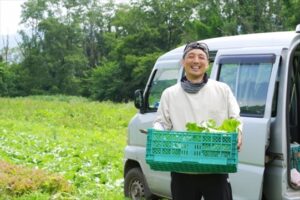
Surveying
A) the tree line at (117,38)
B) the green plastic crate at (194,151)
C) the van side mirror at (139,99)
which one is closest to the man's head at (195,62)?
the green plastic crate at (194,151)

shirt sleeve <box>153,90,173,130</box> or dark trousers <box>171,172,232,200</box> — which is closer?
dark trousers <box>171,172,232,200</box>

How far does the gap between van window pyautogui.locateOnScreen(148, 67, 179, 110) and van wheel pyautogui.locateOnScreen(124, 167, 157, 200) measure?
1.06 m

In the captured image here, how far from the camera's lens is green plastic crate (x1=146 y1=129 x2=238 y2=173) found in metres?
3.78

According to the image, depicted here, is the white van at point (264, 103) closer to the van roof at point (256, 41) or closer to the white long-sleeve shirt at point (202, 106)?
the van roof at point (256, 41)

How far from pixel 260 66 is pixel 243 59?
263mm

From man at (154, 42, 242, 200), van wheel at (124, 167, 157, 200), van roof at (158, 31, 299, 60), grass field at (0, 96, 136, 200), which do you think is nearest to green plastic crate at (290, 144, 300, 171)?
van roof at (158, 31, 299, 60)

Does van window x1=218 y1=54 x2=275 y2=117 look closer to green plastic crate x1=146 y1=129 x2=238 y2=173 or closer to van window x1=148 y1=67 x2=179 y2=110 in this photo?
van window x1=148 y1=67 x2=179 y2=110

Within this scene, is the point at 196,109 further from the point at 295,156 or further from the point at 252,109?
the point at 295,156

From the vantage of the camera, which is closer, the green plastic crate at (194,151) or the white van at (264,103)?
the green plastic crate at (194,151)

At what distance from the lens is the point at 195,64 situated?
4168mm

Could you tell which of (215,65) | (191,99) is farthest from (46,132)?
(191,99)

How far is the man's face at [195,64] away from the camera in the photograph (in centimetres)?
416

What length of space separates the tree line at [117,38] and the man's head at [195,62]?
2022 inches

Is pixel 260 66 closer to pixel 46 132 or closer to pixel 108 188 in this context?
pixel 108 188
